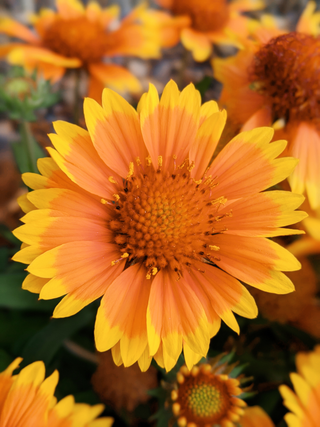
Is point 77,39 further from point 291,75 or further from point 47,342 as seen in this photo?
point 47,342

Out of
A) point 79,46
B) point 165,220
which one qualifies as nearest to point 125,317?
point 165,220

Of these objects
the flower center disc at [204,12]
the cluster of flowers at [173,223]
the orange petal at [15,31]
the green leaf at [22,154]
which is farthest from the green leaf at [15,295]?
the flower center disc at [204,12]

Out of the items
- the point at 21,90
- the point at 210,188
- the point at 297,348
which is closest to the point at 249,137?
the point at 210,188

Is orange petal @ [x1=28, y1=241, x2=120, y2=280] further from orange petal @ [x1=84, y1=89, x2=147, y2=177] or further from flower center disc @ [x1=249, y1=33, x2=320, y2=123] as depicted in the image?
flower center disc @ [x1=249, y1=33, x2=320, y2=123]

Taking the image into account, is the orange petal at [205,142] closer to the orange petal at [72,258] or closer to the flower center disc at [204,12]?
the orange petal at [72,258]

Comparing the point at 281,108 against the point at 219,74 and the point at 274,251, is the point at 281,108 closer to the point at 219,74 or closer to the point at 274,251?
the point at 219,74

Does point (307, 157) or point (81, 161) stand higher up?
point (307, 157)

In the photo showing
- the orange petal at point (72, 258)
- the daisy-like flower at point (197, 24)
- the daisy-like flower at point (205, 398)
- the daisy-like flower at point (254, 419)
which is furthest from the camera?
the daisy-like flower at point (197, 24)
